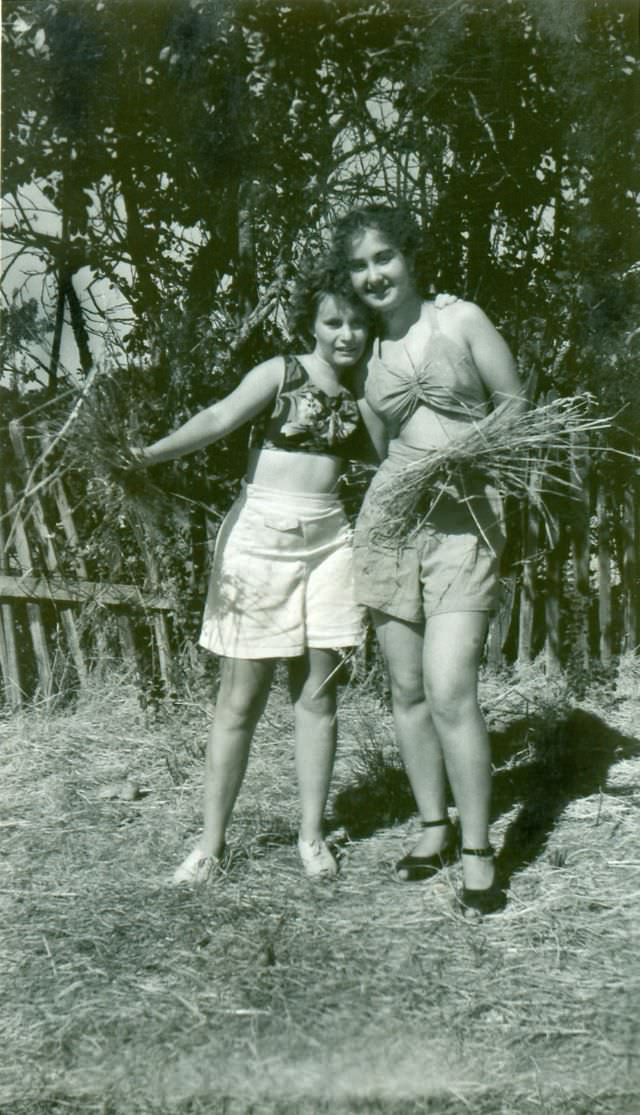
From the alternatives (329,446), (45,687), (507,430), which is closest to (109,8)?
(329,446)

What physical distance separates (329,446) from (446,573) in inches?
20.3

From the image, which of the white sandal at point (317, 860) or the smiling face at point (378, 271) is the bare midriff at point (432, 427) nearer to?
the smiling face at point (378, 271)

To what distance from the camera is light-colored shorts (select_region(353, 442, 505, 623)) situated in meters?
2.80

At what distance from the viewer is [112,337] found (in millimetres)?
4215

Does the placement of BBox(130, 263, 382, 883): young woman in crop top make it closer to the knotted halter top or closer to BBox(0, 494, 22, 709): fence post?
the knotted halter top

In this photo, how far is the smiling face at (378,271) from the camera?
9.12 feet

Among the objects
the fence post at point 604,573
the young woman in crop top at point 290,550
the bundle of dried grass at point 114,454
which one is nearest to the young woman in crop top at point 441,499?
the young woman in crop top at point 290,550

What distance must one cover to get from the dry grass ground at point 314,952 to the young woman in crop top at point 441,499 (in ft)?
1.04

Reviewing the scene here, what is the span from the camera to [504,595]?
15.9ft

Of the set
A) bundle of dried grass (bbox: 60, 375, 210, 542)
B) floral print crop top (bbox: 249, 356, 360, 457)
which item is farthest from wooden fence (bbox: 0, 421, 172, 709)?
floral print crop top (bbox: 249, 356, 360, 457)

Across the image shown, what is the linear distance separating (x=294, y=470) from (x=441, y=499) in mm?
449

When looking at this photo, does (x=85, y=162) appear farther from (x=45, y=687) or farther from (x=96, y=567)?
(x=45, y=687)

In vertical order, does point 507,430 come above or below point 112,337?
below

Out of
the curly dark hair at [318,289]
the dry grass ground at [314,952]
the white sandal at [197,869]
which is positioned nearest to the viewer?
the dry grass ground at [314,952]
